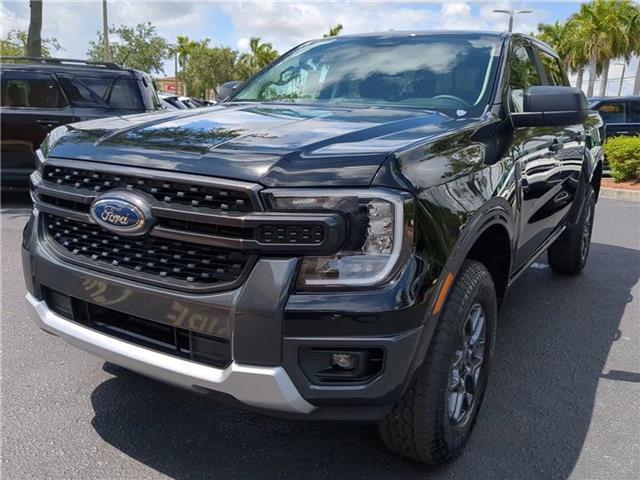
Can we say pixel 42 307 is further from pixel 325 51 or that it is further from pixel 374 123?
pixel 325 51

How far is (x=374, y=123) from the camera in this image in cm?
257

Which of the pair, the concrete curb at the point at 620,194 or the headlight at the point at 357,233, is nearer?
the headlight at the point at 357,233

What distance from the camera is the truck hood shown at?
1.99 meters

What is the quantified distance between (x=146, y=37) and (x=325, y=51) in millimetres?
34178

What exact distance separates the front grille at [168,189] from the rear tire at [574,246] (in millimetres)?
3802

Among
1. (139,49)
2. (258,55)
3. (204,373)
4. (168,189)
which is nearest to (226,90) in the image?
(168,189)

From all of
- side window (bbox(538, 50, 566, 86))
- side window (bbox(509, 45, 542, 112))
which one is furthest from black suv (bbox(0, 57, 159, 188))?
side window (bbox(509, 45, 542, 112))

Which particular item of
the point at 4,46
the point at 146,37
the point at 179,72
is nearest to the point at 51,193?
the point at 4,46

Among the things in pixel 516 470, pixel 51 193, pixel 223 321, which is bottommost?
pixel 516 470

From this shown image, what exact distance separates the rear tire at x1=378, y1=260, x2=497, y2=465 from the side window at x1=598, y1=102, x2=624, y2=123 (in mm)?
12707

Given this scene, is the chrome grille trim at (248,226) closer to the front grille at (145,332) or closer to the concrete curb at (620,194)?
the front grille at (145,332)

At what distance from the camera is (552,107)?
2908mm

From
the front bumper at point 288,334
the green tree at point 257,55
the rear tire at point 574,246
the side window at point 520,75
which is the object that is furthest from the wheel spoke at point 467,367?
the green tree at point 257,55

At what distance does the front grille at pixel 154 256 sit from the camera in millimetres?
2041
